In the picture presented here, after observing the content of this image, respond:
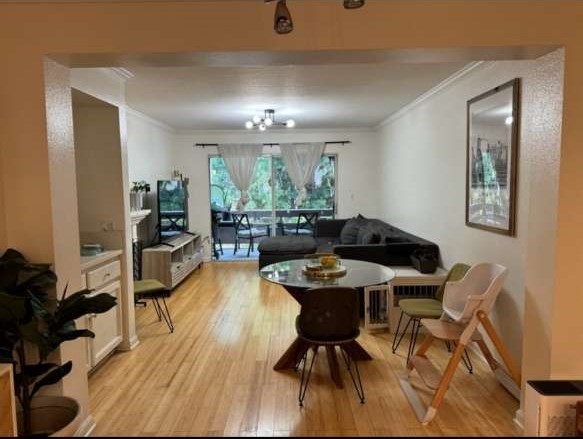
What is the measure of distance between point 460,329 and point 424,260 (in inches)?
51.0

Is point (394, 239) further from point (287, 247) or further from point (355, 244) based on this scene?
point (287, 247)

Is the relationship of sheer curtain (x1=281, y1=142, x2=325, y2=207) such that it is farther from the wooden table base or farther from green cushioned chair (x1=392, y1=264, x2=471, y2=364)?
the wooden table base

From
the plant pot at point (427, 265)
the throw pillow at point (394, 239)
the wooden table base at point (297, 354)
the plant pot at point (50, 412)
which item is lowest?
the wooden table base at point (297, 354)

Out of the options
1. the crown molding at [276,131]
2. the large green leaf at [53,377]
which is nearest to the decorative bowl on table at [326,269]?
the large green leaf at [53,377]

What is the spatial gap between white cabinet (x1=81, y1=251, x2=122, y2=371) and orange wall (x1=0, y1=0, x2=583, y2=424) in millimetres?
901

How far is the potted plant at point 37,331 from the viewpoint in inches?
71.6

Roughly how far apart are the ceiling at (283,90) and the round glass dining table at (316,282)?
1618mm

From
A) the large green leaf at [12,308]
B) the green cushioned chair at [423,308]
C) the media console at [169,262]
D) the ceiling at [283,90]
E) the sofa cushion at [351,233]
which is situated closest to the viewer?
the large green leaf at [12,308]

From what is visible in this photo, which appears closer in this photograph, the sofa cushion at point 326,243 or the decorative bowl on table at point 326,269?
the decorative bowl on table at point 326,269

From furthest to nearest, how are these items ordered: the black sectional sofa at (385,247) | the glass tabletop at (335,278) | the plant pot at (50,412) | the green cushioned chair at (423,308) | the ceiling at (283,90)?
the black sectional sofa at (385,247) < the ceiling at (283,90) < the green cushioned chair at (423,308) < the glass tabletop at (335,278) < the plant pot at (50,412)

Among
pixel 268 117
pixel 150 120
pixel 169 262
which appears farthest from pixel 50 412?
pixel 150 120

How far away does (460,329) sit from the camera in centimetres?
272

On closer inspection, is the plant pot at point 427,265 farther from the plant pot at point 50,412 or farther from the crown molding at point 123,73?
the crown molding at point 123,73

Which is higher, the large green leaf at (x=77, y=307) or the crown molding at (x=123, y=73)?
the crown molding at (x=123, y=73)
